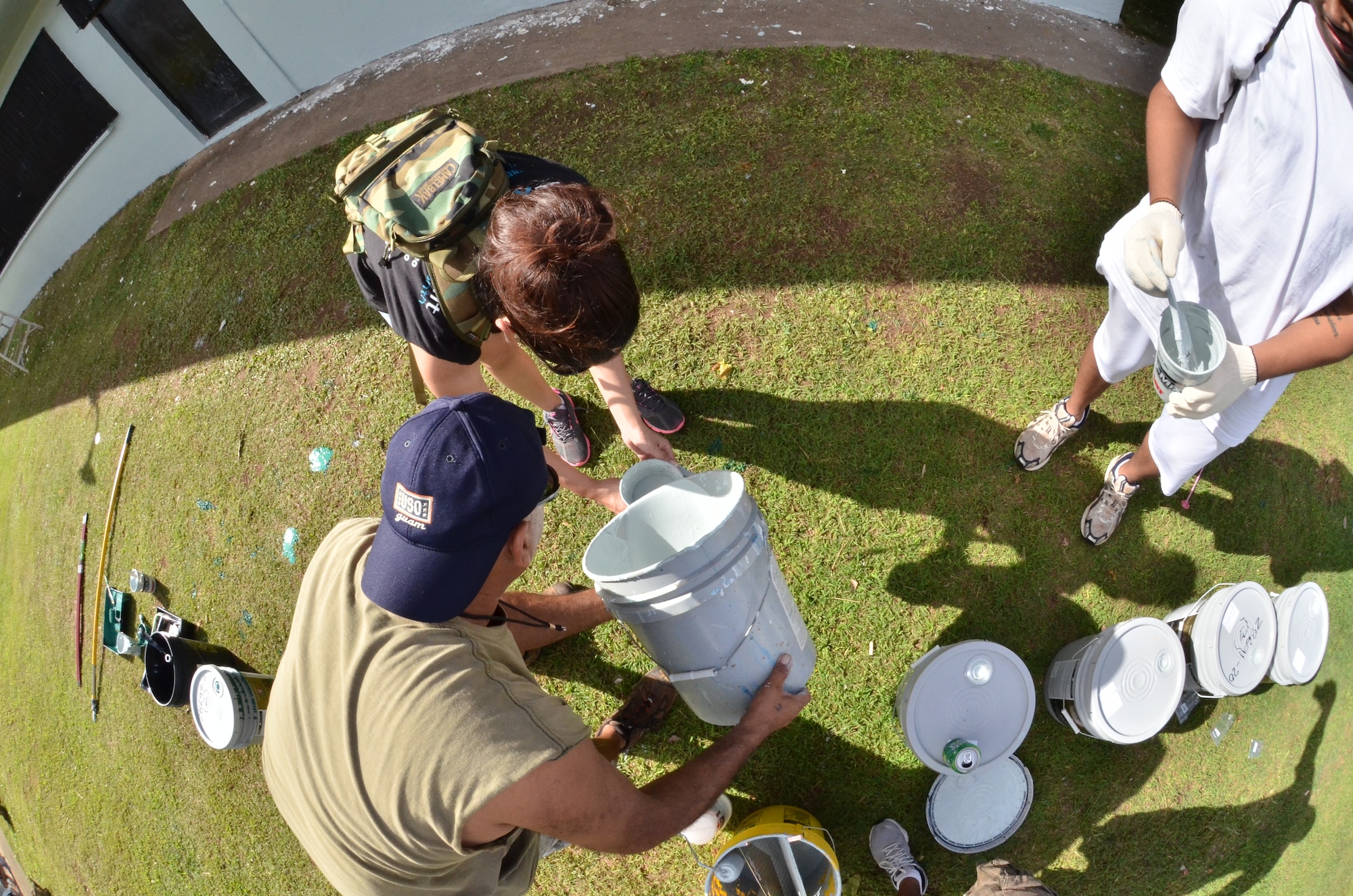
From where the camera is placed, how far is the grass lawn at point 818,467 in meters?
2.82

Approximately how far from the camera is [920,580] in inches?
116

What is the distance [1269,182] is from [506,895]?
2853 mm

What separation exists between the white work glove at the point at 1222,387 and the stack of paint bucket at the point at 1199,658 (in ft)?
2.84

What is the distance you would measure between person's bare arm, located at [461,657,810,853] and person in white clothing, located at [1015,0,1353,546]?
61.5 inches

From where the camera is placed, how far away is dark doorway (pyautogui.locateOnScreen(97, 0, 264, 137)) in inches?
171

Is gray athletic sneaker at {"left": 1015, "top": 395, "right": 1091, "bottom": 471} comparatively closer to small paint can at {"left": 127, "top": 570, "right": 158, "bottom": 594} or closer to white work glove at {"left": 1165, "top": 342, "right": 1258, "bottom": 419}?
white work glove at {"left": 1165, "top": 342, "right": 1258, "bottom": 419}

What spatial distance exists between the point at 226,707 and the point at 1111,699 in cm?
344

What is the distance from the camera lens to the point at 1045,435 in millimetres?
2918

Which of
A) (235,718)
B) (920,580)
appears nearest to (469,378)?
(235,718)

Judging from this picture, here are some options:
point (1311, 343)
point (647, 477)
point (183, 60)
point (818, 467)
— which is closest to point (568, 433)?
point (647, 477)

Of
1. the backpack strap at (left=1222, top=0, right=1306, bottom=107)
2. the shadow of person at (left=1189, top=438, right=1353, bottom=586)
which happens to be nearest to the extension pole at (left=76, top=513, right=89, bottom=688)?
the backpack strap at (left=1222, top=0, right=1306, bottom=107)

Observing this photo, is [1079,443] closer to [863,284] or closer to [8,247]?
[863,284]

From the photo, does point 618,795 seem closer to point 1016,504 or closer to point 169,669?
point 1016,504

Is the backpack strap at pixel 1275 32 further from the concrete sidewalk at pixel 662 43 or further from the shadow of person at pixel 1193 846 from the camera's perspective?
the shadow of person at pixel 1193 846
